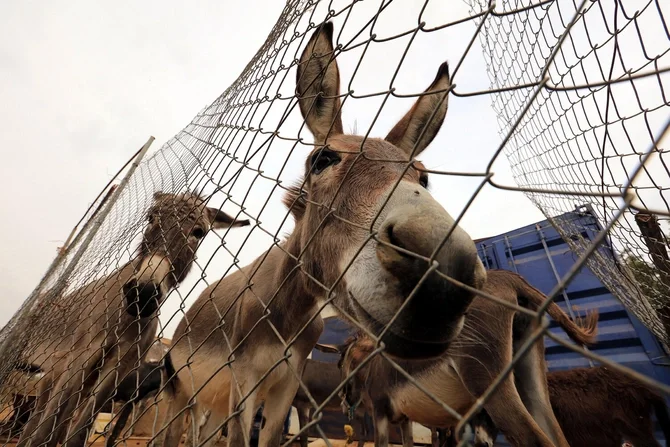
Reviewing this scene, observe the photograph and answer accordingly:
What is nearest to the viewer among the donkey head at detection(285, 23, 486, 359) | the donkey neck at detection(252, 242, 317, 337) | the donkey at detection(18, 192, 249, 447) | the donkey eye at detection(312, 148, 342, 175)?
the donkey head at detection(285, 23, 486, 359)

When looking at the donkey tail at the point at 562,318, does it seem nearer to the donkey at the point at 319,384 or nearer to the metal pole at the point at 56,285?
the metal pole at the point at 56,285

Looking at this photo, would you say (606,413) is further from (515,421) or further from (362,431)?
(362,431)

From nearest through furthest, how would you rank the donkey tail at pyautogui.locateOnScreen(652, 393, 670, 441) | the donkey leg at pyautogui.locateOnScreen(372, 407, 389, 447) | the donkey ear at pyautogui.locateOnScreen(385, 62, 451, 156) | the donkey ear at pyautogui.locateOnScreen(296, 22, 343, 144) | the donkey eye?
the donkey ear at pyautogui.locateOnScreen(296, 22, 343, 144) → the donkey eye → the donkey ear at pyautogui.locateOnScreen(385, 62, 451, 156) → the donkey tail at pyautogui.locateOnScreen(652, 393, 670, 441) → the donkey leg at pyautogui.locateOnScreen(372, 407, 389, 447)

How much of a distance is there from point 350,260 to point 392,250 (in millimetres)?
301

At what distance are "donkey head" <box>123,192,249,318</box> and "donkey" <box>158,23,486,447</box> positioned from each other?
0.74 meters

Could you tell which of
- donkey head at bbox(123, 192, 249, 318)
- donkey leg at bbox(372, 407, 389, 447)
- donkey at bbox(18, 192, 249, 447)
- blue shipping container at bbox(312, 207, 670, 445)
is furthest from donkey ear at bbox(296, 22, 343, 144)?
donkey leg at bbox(372, 407, 389, 447)

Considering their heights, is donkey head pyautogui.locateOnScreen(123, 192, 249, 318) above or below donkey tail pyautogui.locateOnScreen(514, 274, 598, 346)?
above

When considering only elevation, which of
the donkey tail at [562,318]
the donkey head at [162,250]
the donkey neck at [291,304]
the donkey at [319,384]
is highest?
the donkey head at [162,250]

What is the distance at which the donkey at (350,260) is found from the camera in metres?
1.09

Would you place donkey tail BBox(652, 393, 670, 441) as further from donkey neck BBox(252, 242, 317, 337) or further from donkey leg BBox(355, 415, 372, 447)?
donkey leg BBox(355, 415, 372, 447)

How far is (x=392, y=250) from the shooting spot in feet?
3.78

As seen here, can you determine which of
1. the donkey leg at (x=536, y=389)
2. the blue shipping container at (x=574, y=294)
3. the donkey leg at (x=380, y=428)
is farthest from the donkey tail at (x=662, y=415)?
the donkey leg at (x=380, y=428)

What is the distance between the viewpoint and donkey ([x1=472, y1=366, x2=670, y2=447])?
435cm

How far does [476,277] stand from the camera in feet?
3.62
